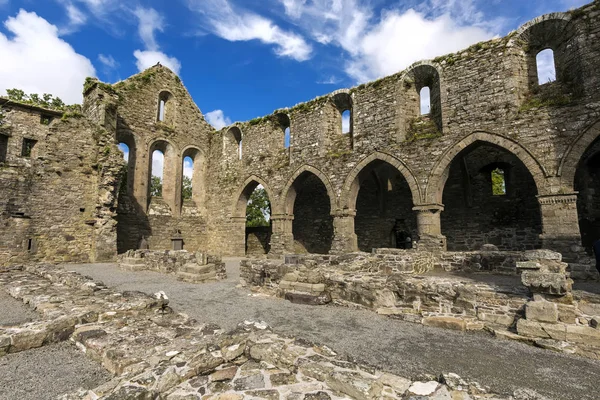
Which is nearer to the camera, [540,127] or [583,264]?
[583,264]

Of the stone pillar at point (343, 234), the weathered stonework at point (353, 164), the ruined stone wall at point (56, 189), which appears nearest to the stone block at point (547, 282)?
the weathered stonework at point (353, 164)

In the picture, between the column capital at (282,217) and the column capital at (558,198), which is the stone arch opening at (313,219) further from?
the column capital at (558,198)

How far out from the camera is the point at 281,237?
47.4 ft

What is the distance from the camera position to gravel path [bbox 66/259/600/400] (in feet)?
9.12

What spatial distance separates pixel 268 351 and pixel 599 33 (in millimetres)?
11663

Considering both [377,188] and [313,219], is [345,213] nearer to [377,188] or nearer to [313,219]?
[377,188]

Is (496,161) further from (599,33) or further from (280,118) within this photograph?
(280,118)

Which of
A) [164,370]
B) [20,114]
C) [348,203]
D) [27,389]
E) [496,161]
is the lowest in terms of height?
[27,389]

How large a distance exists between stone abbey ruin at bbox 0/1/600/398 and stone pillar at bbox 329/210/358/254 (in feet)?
0.27

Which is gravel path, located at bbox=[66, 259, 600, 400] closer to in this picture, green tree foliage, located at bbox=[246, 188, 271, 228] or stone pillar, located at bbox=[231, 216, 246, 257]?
stone pillar, located at bbox=[231, 216, 246, 257]

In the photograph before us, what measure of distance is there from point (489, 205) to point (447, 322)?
1032cm

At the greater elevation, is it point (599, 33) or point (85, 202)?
point (599, 33)

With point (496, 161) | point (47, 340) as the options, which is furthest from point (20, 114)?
point (496, 161)

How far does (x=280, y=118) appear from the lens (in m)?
15.9
